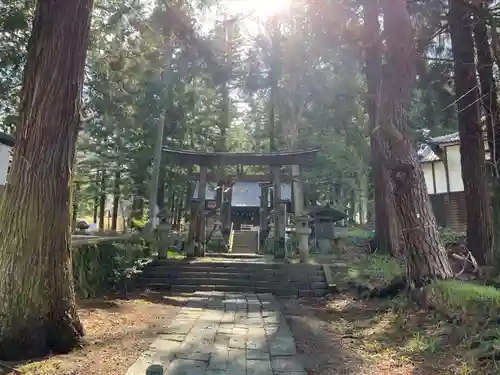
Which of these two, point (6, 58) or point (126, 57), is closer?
point (126, 57)

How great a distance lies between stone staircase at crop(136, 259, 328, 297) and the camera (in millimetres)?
10039

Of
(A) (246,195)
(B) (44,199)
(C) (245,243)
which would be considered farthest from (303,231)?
(A) (246,195)

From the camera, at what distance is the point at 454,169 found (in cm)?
1798

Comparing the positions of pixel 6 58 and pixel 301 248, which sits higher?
pixel 6 58

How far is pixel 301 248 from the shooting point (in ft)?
38.4

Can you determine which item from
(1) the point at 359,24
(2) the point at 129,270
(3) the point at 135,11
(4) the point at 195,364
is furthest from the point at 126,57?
(4) the point at 195,364

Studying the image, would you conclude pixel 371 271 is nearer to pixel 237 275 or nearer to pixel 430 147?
pixel 237 275

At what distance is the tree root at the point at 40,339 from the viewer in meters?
3.96

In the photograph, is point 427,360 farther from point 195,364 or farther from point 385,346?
point 195,364

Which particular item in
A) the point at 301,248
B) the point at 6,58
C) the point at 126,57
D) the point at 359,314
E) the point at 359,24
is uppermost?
the point at 359,24

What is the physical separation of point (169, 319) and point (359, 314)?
3.16 meters

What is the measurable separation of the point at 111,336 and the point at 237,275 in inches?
231

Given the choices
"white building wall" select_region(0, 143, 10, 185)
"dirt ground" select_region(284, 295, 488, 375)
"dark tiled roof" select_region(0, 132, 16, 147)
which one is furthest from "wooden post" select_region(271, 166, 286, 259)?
"white building wall" select_region(0, 143, 10, 185)

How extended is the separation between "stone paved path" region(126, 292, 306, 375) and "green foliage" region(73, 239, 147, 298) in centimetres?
202
